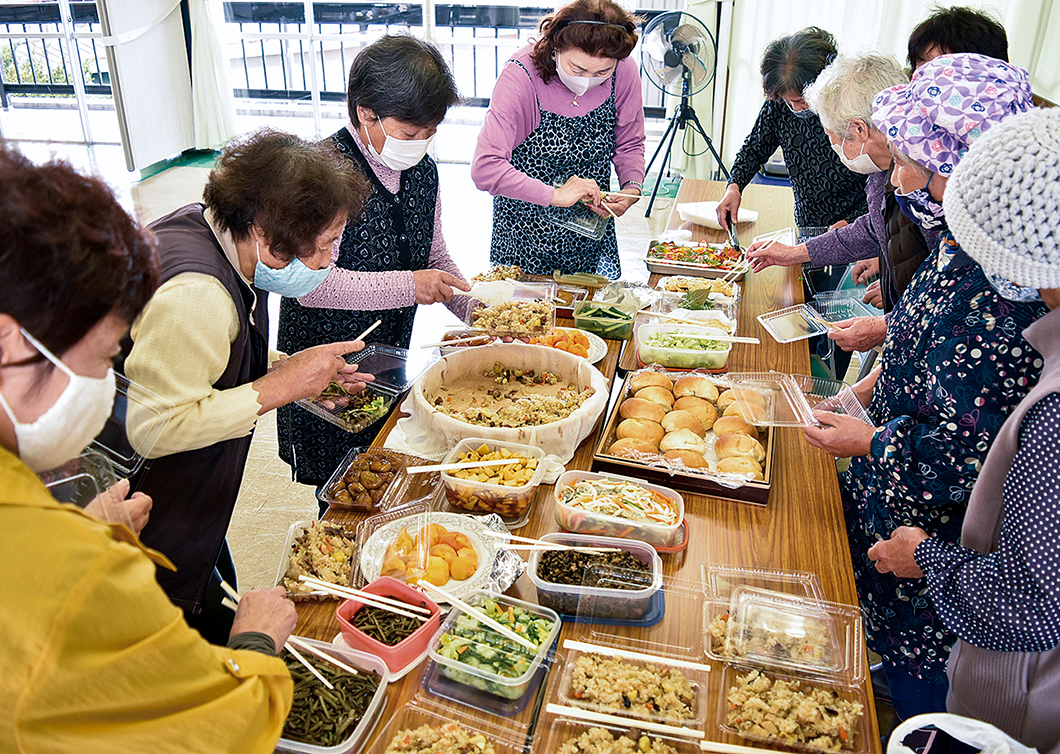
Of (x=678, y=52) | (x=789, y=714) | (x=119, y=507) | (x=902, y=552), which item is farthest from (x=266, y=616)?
(x=678, y=52)

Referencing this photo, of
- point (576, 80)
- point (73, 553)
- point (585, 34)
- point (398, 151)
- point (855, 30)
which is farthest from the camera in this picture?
point (855, 30)

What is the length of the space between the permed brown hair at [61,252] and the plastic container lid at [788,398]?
1593 mm

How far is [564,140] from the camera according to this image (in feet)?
9.96

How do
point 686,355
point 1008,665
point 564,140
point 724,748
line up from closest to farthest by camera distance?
1. point 724,748
2. point 1008,665
3. point 686,355
4. point 564,140

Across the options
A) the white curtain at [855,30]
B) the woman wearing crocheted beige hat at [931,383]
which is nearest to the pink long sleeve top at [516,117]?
the woman wearing crocheted beige hat at [931,383]

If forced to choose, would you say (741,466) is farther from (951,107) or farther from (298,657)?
(298,657)

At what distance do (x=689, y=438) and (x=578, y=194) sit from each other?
129 centimetres

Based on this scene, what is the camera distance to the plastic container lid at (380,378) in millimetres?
2025

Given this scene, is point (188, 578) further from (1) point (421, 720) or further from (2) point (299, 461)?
(1) point (421, 720)

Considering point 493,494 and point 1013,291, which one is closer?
point 1013,291

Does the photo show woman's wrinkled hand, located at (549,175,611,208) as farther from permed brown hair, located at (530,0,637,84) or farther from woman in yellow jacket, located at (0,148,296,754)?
woman in yellow jacket, located at (0,148,296,754)

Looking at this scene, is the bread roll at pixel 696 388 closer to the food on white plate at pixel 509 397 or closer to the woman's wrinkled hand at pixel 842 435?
the food on white plate at pixel 509 397

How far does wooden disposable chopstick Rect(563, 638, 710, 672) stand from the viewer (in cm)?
137

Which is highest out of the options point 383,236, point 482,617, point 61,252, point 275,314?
point 61,252
